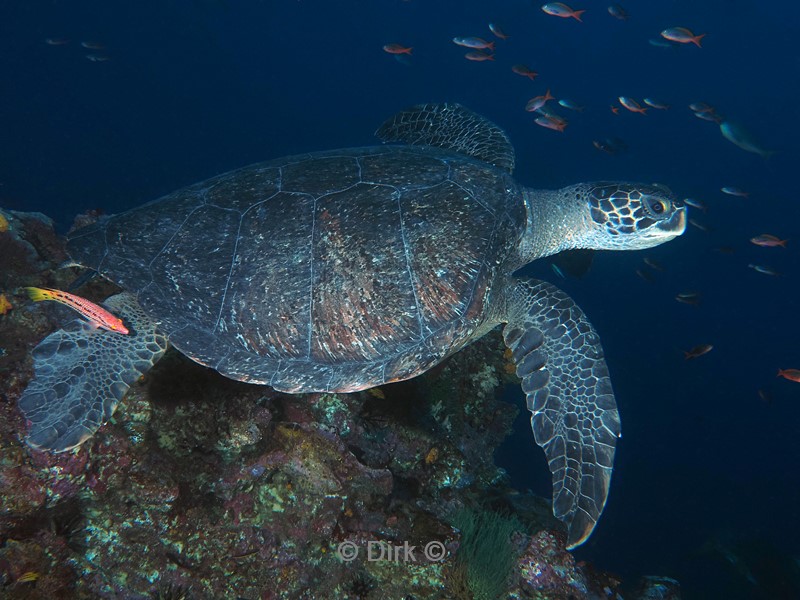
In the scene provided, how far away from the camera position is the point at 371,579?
130 inches

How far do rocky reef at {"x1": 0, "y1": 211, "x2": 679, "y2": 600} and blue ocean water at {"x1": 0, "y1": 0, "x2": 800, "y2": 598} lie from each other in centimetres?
973

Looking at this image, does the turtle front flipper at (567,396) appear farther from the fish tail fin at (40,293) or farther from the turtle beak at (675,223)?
the fish tail fin at (40,293)

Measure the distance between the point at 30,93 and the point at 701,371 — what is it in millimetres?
55300

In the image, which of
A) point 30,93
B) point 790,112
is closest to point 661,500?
point 30,93

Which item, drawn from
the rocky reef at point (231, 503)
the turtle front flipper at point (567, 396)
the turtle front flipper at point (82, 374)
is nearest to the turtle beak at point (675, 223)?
the turtle front flipper at point (567, 396)

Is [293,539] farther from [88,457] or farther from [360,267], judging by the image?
[360,267]

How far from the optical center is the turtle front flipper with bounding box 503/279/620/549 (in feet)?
9.86

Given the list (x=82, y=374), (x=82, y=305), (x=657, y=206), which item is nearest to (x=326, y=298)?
(x=82, y=305)

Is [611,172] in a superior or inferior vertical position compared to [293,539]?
inferior

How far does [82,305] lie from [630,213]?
15.6 ft

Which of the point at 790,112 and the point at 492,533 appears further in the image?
the point at 790,112

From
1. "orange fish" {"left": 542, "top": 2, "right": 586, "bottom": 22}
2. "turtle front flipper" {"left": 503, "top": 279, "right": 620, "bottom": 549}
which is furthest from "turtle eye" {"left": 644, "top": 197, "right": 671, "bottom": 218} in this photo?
"orange fish" {"left": 542, "top": 2, "right": 586, "bottom": 22}

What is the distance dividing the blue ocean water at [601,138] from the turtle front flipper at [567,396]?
847 cm

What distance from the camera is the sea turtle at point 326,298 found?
3062mm
